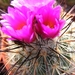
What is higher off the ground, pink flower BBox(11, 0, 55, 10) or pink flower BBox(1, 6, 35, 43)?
pink flower BBox(11, 0, 55, 10)

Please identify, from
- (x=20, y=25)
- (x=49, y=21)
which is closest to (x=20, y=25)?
(x=20, y=25)

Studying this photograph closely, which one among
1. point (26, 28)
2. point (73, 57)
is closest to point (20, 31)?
point (26, 28)

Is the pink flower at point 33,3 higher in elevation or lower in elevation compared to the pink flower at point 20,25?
higher

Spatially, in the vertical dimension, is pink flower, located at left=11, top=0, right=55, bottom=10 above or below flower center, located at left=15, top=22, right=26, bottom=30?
above

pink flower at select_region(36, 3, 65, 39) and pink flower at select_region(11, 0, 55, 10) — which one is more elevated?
pink flower at select_region(11, 0, 55, 10)

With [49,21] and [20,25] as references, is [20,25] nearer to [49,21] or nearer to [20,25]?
[20,25]
